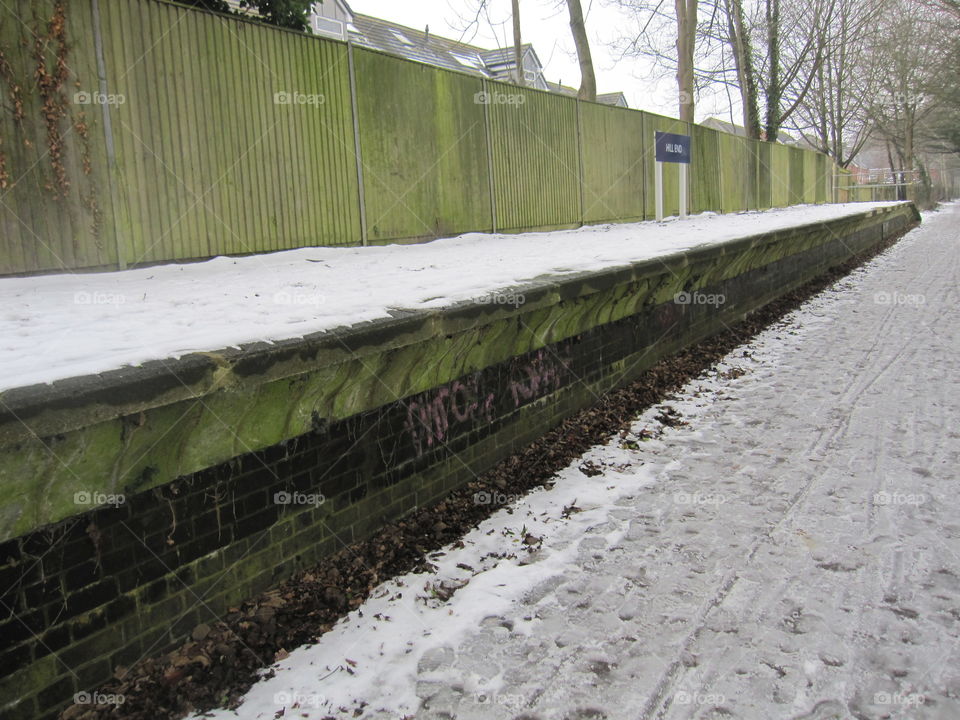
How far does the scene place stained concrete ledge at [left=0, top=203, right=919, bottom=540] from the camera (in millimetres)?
2213

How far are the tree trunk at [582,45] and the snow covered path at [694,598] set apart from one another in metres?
13.7

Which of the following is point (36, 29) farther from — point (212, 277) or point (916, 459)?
point (916, 459)

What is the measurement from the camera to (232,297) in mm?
4172

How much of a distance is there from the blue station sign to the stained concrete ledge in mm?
9163

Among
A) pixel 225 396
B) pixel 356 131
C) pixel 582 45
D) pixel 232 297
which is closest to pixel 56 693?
pixel 225 396

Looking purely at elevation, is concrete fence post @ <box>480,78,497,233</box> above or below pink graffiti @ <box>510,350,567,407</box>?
above

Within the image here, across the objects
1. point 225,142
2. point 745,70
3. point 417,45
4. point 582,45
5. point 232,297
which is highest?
point 417,45

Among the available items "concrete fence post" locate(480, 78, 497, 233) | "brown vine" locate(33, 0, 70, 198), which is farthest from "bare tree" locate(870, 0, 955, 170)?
"brown vine" locate(33, 0, 70, 198)

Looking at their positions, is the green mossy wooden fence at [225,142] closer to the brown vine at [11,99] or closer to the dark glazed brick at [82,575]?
the brown vine at [11,99]

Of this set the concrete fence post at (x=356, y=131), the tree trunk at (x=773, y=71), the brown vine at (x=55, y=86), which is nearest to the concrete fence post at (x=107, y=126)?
the brown vine at (x=55, y=86)

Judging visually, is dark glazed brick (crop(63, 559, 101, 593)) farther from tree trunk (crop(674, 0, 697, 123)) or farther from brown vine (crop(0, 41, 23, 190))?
tree trunk (crop(674, 0, 697, 123))

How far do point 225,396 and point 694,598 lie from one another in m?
2.08

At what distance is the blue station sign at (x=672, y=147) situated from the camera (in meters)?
13.4

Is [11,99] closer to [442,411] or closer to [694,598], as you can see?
[442,411]
